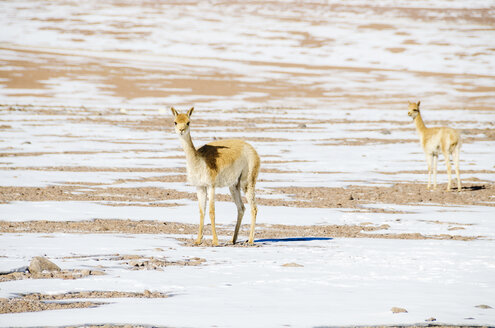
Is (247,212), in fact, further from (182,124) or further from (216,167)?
(182,124)

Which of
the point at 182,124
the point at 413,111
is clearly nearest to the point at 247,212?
the point at 182,124

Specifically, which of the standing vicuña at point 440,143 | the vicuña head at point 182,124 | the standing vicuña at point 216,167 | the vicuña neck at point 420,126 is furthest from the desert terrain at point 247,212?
the vicuña head at point 182,124

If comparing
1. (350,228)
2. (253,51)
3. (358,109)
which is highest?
(253,51)

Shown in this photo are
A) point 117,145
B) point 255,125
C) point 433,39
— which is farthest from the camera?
point 433,39

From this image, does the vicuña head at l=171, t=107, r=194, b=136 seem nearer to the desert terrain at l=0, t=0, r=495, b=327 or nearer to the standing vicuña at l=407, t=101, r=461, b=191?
the desert terrain at l=0, t=0, r=495, b=327

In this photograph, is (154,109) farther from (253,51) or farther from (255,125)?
(253,51)

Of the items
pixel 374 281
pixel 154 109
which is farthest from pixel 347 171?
pixel 154 109

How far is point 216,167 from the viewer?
33.8 ft

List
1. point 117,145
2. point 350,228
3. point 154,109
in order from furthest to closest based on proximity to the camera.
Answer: point 154,109 < point 117,145 < point 350,228

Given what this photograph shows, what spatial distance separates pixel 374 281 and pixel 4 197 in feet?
27.4

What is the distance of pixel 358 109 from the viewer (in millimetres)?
42188

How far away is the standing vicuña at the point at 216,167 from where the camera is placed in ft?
33.4

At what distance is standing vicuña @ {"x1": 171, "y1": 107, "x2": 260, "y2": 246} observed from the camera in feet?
33.4

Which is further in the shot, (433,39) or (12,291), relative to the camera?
(433,39)
